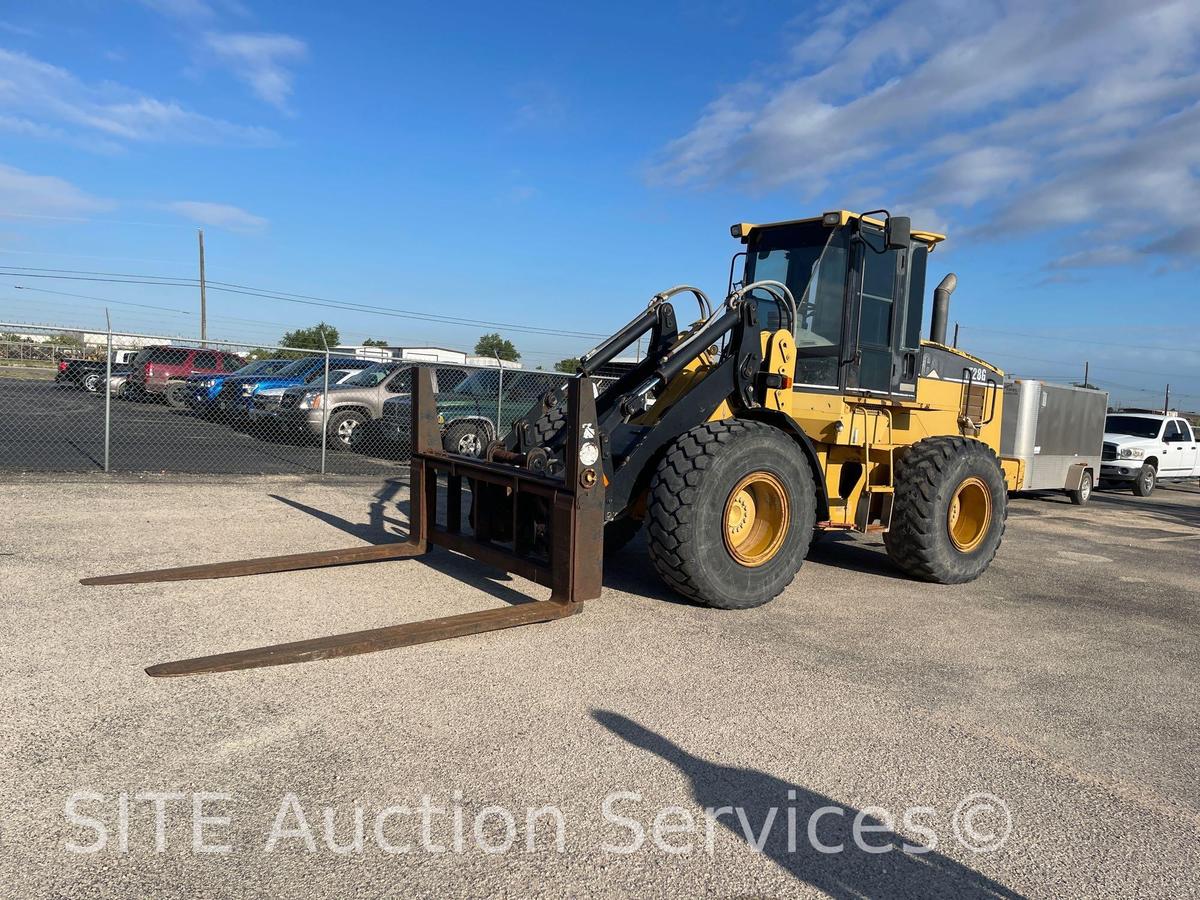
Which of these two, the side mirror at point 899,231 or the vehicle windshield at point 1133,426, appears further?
the vehicle windshield at point 1133,426

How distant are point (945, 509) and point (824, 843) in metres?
4.51

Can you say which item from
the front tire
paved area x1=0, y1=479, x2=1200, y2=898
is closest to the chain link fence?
the front tire

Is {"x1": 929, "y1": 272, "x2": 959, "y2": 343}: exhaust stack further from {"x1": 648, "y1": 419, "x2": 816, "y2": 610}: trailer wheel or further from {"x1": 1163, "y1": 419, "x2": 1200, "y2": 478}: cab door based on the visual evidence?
{"x1": 1163, "y1": 419, "x2": 1200, "y2": 478}: cab door

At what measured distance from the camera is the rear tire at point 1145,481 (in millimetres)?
17344

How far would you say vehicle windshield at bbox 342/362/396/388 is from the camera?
14141mm

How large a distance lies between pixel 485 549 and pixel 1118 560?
725 cm

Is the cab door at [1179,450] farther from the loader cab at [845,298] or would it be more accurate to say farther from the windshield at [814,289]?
the windshield at [814,289]

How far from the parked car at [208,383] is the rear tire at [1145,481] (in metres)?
17.6

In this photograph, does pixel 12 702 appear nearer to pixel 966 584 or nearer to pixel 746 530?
pixel 746 530

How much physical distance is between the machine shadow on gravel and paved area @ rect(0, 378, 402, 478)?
9.90 metres

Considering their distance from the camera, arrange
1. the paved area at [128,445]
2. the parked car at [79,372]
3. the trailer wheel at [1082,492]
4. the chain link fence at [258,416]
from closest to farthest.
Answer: the paved area at [128,445] < the chain link fence at [258,416] < the parked car at [79,372] < the trailer wheel at [1082,492]

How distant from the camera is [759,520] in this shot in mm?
6098

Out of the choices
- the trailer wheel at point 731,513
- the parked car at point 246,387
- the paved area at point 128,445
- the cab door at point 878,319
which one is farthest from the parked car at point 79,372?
the cab door at point 878,319

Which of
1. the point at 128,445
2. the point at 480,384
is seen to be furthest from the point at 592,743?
the point at 128,445
